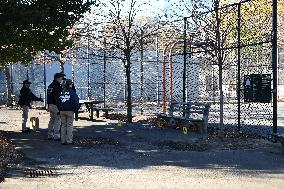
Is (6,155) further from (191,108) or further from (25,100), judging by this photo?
(191,108)

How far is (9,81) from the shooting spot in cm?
2658

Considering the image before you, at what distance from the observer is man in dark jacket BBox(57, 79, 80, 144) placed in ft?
39.1

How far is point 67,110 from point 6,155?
219 centimetres

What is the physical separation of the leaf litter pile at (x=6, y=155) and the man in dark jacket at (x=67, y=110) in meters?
1.27

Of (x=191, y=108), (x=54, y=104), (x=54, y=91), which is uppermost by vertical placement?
(x=54, y=91)

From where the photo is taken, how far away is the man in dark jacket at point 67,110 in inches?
469

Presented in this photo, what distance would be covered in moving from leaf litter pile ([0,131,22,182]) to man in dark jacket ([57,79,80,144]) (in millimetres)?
A: 1266

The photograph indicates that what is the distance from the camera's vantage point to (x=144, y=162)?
9.49m

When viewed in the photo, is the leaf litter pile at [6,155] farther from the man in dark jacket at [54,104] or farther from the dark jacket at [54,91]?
the dark jacket at [54,91]

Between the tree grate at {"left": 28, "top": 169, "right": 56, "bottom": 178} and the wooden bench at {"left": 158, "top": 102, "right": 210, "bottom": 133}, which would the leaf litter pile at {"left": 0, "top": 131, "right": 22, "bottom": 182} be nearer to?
the tree grate at {"left": 28, "top": 169, "right": 56, "bottom": 178}

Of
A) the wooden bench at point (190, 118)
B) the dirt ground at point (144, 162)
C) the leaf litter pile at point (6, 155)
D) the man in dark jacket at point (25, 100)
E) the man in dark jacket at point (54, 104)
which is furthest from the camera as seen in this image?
the man in dark jacket at point (25, 100)

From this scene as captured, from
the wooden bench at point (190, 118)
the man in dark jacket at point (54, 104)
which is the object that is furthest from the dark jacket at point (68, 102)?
the wooden bench at point (190, 118)

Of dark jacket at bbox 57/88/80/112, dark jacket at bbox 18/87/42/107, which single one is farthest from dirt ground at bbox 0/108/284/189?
dark jacket at bbox 18/87/42/107

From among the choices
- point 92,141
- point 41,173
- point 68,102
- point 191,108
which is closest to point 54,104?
point 68,102
